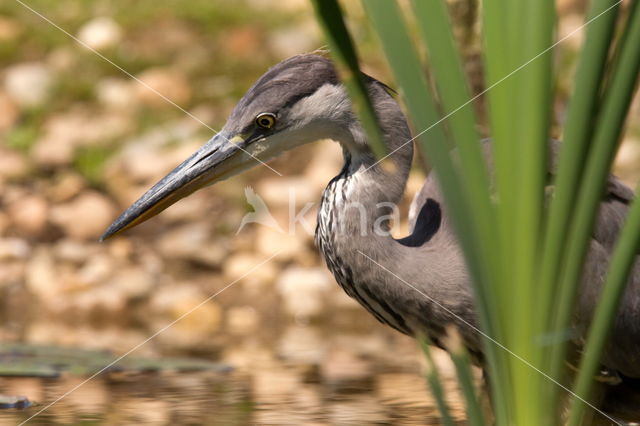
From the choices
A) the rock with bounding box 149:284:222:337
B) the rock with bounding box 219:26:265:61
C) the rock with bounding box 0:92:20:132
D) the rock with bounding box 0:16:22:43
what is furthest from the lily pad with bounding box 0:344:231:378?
the rock with bounding box 0:16:22:43

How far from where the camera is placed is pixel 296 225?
19.0 feet

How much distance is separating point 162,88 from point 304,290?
5.91ft

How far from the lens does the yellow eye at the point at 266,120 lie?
3.24m

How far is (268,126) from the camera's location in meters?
3.26

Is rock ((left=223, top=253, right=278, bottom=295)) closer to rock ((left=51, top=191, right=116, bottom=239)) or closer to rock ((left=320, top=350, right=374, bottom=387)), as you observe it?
rock ((left=51, top=191, right=116, bottom=239))

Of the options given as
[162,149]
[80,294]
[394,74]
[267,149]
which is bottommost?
[394,74]

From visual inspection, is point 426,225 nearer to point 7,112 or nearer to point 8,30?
point 7,112

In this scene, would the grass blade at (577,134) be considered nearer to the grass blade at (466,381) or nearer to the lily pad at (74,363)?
the grass blade at (466,381)

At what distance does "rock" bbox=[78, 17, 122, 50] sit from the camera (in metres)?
7.01

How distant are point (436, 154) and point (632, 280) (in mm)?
1643

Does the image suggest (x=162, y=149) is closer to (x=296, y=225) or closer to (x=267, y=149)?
(x=296, y=225)

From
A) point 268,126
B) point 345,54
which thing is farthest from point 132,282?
point 345,54

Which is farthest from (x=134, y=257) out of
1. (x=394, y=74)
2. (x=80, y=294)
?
(x=394, y=74)

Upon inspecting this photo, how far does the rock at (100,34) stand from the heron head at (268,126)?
386cm
